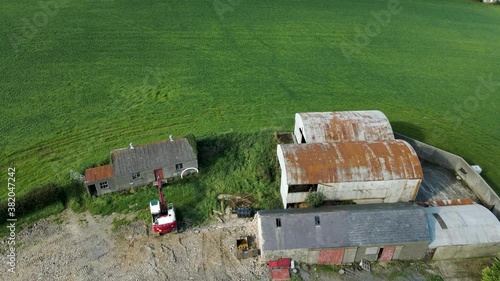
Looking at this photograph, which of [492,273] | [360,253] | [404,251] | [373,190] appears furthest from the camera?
[373,190]

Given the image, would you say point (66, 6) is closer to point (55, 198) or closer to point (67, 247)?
point (55, 198)

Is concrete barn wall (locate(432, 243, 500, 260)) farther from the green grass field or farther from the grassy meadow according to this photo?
the grassy meadow

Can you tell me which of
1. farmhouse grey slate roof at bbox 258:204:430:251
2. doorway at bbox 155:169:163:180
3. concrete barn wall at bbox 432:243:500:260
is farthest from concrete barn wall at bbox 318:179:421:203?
doorway at bbox 155:169:163:180

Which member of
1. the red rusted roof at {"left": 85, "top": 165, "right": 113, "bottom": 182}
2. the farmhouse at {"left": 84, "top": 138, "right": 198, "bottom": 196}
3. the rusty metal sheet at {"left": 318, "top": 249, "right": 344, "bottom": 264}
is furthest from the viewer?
the farmhouse at {"left": 84, "top": 138, "right": 198, "bottom": 196}

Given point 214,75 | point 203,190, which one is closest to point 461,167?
point 203,190

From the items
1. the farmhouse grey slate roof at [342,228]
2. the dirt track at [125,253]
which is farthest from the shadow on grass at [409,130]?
the dirt track at [125,253]

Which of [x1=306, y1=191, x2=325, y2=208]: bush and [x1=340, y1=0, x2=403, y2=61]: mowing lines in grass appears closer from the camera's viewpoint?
[x1=306, y1=191, x2=325, y2=208]: bush

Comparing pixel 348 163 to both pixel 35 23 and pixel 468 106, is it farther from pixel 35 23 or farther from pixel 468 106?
pixel 35 23
